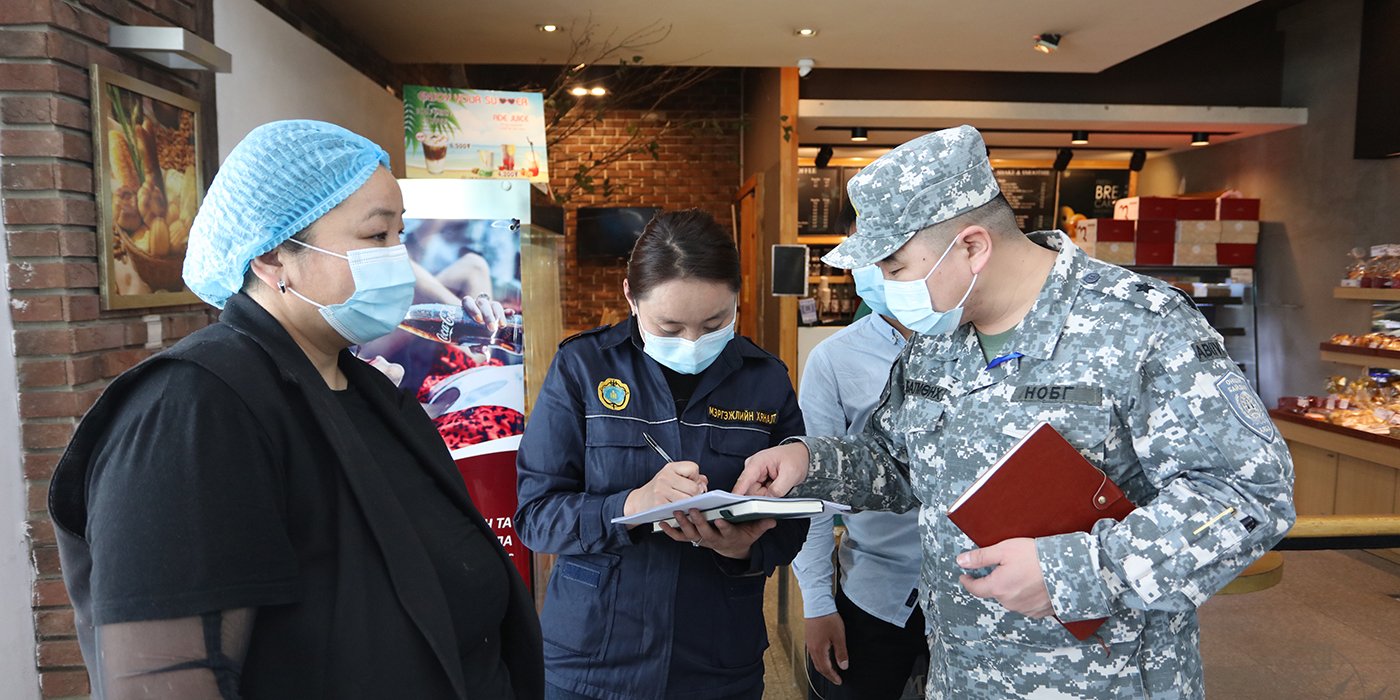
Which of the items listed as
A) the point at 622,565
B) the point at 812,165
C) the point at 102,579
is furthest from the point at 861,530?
the point at 812,165

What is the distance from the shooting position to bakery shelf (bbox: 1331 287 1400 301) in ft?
15.3

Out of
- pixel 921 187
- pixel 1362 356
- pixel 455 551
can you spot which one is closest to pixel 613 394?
pixel 455 551

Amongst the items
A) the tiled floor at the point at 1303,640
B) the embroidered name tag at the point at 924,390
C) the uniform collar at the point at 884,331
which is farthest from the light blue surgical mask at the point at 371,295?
the tiled floor at the point at 1303,640

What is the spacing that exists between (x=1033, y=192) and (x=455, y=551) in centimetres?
727

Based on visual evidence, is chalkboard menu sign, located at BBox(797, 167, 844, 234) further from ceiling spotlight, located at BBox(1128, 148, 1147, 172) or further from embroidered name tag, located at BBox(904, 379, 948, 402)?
embroidered name tag, located at BBox(904, 379, 948, 402)

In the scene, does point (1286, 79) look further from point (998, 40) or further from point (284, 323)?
point (284, 323)

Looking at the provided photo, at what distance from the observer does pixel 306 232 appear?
1.14 m

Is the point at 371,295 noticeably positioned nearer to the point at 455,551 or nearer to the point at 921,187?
the point at 455,551

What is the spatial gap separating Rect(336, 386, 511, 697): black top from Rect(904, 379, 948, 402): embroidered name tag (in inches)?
31.6

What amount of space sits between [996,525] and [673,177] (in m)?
7.59

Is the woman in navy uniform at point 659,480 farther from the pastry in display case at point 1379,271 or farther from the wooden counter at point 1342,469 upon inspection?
the pastry in display case at point 1379,271

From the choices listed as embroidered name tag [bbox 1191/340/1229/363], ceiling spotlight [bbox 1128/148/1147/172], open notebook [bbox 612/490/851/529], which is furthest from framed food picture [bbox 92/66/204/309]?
ceiling spotlight [bbox 1128/148/1147/172]

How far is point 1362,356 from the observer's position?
15.5ft

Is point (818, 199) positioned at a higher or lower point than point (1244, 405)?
higher
